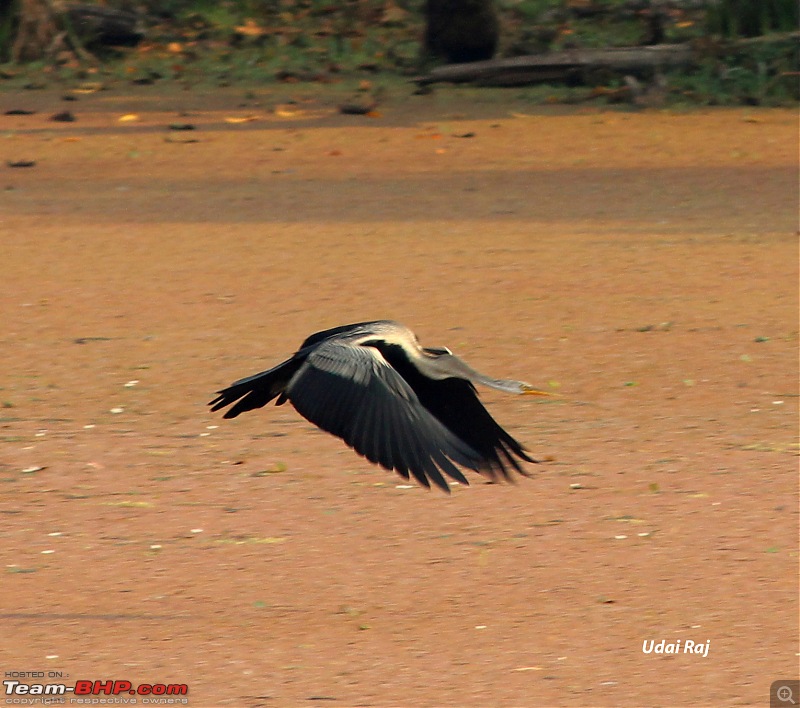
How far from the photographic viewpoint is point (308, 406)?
364cm

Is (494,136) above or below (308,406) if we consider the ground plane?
below

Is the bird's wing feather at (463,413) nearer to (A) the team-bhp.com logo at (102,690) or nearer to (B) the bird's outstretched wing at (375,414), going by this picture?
(B) the bird's outstretched wing at (375,414)

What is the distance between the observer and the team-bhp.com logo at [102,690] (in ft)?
10.6

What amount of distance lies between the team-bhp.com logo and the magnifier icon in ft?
4.29

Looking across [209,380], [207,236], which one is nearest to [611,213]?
[207,236]

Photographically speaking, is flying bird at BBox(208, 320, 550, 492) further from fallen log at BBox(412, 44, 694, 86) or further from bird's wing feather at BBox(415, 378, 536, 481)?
fallen log at BBox(412, 44, 694, 86)

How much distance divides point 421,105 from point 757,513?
9.75m

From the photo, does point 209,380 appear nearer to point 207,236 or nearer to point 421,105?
point 207,236

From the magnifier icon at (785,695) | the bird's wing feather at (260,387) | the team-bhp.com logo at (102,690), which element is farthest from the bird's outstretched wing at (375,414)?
the magnifier icon at (785,695)

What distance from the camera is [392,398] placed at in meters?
3.58

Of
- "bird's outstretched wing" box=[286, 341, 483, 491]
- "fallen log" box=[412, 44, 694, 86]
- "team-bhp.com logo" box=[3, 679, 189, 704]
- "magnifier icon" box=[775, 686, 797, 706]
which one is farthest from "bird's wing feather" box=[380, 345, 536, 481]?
"fallen log" box=[412, 44, 694, 86]

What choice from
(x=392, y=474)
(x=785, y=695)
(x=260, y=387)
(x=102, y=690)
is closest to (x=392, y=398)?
(x=260, y=387)

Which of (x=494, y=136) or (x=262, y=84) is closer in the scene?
(x=494, y=136)

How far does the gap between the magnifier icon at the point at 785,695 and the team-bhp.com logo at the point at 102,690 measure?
4.29ft
